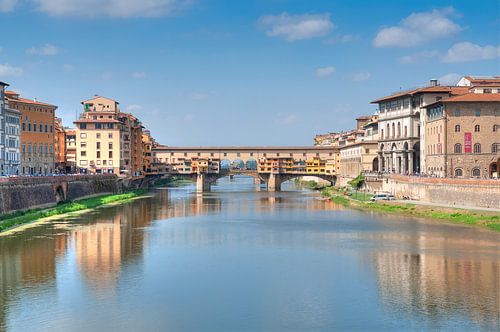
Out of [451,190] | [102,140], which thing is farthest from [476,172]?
[102,140]

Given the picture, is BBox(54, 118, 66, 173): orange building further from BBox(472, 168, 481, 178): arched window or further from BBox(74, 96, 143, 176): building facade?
BBox(472, 168, 481, 178): arched window

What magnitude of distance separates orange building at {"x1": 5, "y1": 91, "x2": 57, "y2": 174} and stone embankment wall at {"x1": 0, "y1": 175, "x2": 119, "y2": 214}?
6.59 m

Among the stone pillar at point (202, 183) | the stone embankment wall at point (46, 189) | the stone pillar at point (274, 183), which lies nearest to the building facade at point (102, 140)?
the stone embankment wall at point (46, 189)

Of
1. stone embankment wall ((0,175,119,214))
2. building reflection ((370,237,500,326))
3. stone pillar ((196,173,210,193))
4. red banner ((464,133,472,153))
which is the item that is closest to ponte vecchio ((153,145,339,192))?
stone pillar ((196,173,210,193))

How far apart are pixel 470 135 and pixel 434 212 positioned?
44.0ft

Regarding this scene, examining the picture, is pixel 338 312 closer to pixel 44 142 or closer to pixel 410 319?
pixel 410 319

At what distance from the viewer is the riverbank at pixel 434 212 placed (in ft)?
147

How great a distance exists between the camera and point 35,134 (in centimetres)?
7819

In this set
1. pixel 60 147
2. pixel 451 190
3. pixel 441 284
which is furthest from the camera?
pixel 60 147

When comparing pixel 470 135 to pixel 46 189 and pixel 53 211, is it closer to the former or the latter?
pixel 53 211

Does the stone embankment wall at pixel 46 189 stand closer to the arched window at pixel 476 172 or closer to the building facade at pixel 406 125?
the building facade at pixel 406 125

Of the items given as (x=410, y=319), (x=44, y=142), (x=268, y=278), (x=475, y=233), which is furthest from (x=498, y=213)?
(x=44, y=142)

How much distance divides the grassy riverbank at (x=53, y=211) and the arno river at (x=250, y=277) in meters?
1.95

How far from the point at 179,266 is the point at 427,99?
156ft
